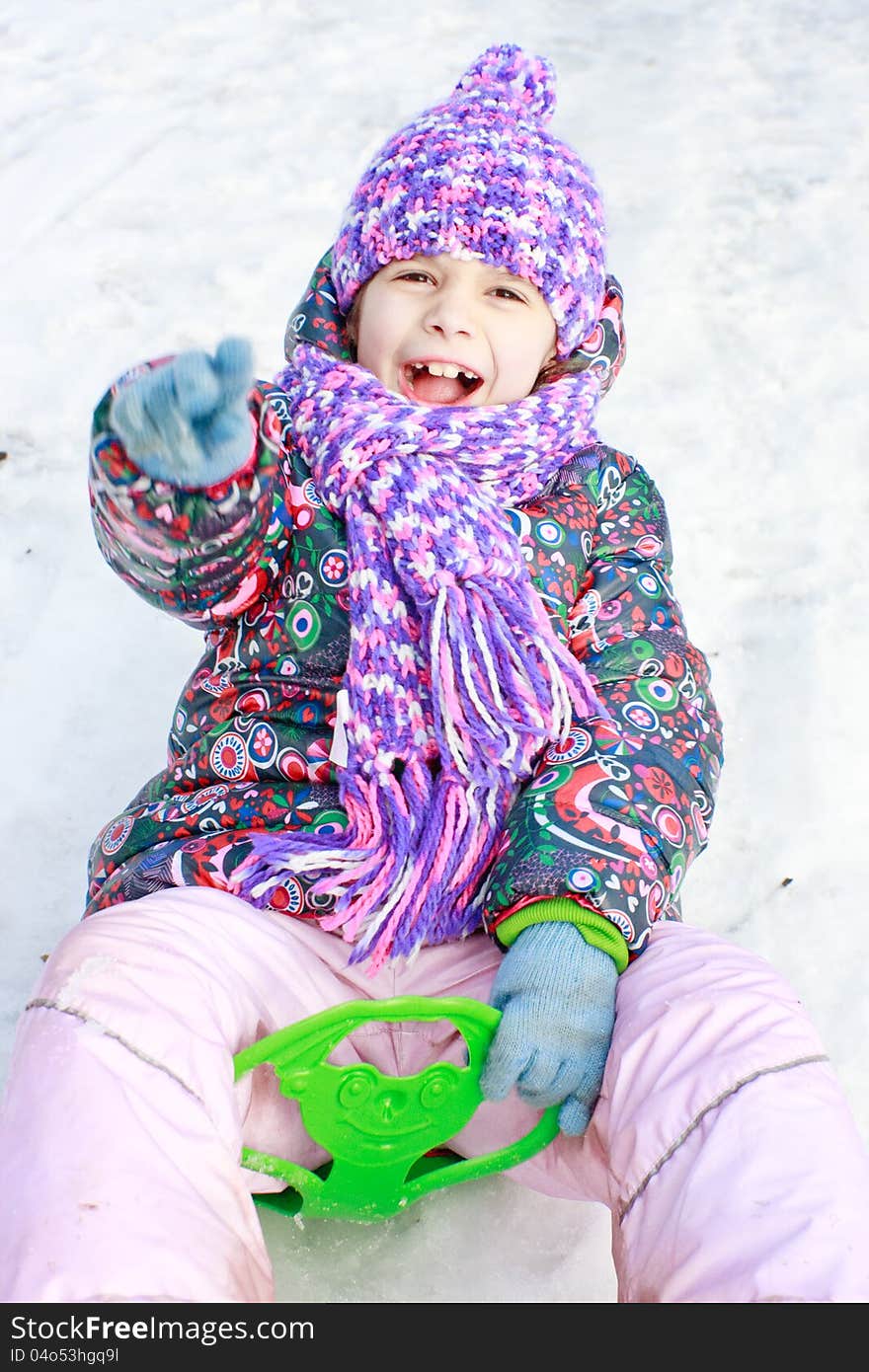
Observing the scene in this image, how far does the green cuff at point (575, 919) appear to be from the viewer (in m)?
1.05

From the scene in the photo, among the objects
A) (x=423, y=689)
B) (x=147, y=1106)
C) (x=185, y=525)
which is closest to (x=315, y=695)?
(x=423, y=689)

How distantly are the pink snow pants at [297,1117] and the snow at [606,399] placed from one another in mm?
196

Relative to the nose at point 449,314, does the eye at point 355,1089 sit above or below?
below

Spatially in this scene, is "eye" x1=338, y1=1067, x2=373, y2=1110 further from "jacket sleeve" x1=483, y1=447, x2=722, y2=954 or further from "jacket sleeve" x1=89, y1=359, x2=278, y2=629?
"jacket sleeve" x1=89, y1=359, x2=278, y2=629

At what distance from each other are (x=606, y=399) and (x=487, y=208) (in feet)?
2.69

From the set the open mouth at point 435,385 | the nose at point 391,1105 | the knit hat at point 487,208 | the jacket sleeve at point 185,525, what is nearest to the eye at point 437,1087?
the nose at point 391,1105

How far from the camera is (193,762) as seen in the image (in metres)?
1.20

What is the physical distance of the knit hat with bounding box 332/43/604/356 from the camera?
49.5 inches

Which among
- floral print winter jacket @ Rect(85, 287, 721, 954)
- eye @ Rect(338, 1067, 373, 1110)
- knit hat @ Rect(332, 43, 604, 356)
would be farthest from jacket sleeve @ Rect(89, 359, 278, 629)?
eye @ Rect(338, 1067, 373, 1110)

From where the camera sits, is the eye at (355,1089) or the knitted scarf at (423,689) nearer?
the eye at (355,1089)

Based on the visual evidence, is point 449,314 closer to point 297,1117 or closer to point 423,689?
point 423,689

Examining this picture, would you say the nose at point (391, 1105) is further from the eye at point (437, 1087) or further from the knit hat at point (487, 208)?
the knit hat at point (487, 208)

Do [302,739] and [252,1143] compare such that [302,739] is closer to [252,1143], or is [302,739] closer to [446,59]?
[252,1143]

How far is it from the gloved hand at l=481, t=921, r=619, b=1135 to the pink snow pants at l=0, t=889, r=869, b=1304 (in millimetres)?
17
